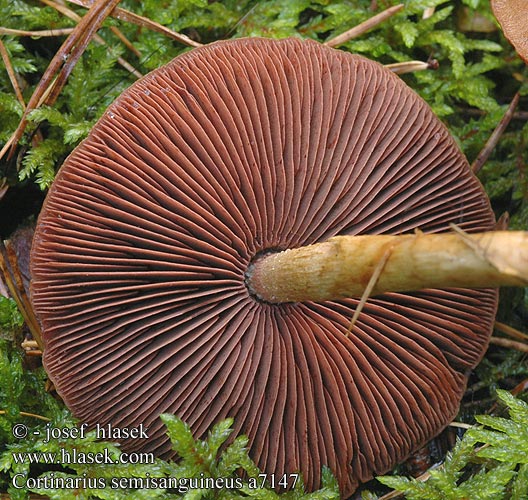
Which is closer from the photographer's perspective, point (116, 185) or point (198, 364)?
point (116, 185)

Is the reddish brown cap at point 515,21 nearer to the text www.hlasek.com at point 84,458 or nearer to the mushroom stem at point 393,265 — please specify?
the mushroom stem at point 393,265

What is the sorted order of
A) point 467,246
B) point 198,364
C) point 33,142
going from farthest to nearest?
1. point 33,142
2. point 198,364
3. point 467,246

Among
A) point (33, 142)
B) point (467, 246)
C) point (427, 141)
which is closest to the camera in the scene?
point (467, 246)

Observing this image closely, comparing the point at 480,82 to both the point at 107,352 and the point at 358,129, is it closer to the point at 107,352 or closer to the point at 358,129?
the point at 358,129

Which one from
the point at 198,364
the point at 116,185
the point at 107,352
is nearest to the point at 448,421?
the point at 198,364

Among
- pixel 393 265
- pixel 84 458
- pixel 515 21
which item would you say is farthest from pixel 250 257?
pixel 515 21

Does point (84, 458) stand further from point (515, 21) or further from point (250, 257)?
point (515, 21)

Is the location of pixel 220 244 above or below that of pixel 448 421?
above

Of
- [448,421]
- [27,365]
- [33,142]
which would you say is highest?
[33,142]
